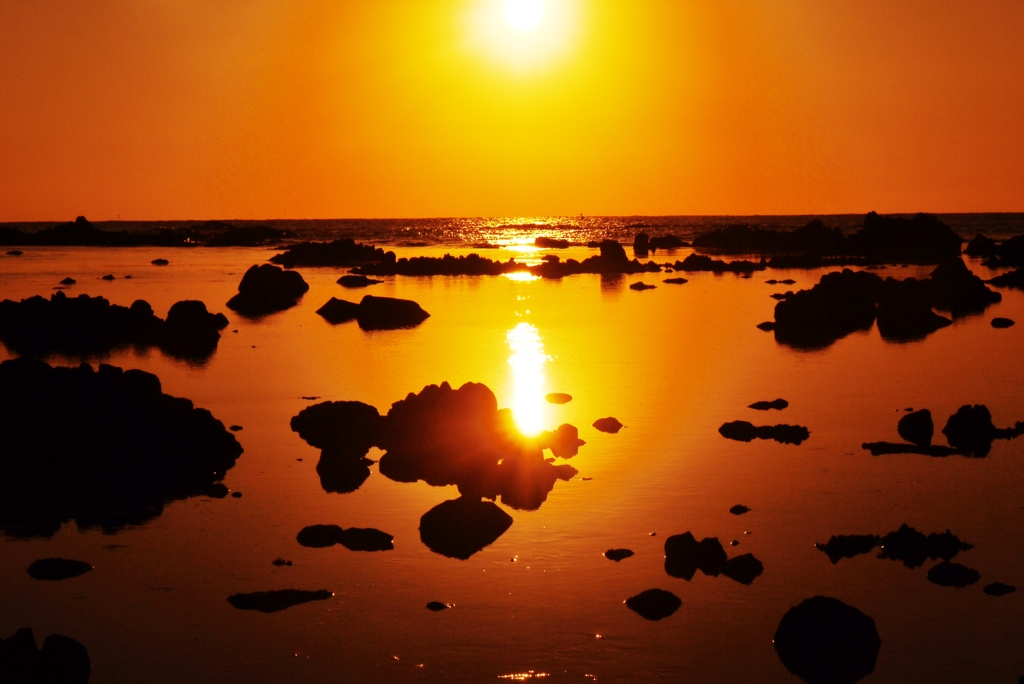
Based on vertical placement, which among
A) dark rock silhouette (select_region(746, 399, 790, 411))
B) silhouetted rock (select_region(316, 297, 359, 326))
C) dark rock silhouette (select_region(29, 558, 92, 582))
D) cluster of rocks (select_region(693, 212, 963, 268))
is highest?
cluster of rocks (select_region(693, 212, 963, 268))

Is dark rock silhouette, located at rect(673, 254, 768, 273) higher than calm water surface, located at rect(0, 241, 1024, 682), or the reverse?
dark rock silhouette, located at rect(673, 254, 768, 273)

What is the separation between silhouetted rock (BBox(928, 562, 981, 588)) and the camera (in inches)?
667

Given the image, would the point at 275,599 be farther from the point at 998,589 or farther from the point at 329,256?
the point at 329,256

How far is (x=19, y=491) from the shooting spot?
22453 mm

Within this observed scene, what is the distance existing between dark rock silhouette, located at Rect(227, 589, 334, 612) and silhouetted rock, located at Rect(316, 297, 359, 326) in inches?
1550

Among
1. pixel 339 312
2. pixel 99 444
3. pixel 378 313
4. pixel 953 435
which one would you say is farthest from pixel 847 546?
pixel 339 312

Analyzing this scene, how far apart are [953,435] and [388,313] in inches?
1330

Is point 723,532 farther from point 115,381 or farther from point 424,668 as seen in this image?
point 115,381

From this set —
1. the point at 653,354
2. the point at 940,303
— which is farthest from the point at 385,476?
the point at 940,303

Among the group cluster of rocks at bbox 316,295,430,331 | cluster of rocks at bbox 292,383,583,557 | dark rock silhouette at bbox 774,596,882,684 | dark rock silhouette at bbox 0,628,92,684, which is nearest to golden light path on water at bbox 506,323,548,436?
cluster of rocks at bbox 292,383,583,557

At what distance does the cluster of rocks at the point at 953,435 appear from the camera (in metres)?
25.5

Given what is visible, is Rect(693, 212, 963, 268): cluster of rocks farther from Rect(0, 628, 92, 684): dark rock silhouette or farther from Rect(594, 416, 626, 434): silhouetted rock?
Rect(0, 628, 92, 684): dark rock silhouette

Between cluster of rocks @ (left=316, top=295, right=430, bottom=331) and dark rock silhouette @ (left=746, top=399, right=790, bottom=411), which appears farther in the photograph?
cluster of rocks @ (left=316, top=295, right=430, bottom=331)

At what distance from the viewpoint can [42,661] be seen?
42.3ft
